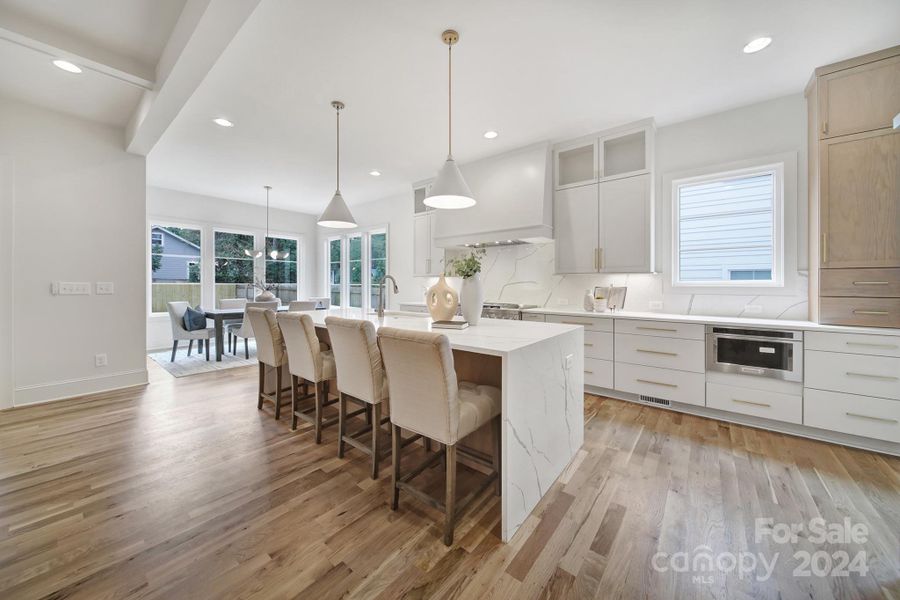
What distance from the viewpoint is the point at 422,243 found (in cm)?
523

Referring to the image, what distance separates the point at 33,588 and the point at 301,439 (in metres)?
1.32

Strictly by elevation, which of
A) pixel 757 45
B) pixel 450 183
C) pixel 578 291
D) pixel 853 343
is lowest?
pixel 853 343

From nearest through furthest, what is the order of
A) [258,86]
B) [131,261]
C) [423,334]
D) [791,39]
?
[423,334] < [791,39] < [258,86] < [131,261]

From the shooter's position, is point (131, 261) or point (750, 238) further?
point (131, 261)

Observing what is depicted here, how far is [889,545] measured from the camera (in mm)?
1502

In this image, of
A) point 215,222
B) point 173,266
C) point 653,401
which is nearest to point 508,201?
point 653,401

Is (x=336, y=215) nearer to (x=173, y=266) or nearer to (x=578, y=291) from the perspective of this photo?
(x=578, y=291)

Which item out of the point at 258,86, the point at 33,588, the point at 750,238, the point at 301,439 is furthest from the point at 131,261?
the point at 750,238

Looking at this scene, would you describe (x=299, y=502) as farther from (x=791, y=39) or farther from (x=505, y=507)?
(x=791, y=39)

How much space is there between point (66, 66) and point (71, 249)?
1.76 meters

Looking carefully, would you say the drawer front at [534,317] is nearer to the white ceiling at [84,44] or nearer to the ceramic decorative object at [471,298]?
the ceramic decorative object at [471,298]

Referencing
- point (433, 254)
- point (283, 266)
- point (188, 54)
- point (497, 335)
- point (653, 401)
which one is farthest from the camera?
point (283, 266)

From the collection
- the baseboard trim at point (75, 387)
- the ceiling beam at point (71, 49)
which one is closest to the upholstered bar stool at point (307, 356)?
the ceiling beam at point (71, 49)

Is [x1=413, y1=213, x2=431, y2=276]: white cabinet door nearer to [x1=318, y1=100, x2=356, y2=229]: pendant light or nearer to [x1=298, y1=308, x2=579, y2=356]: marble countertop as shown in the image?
[x1=318, y1=100, x2=356, y2=229]: pendant light
